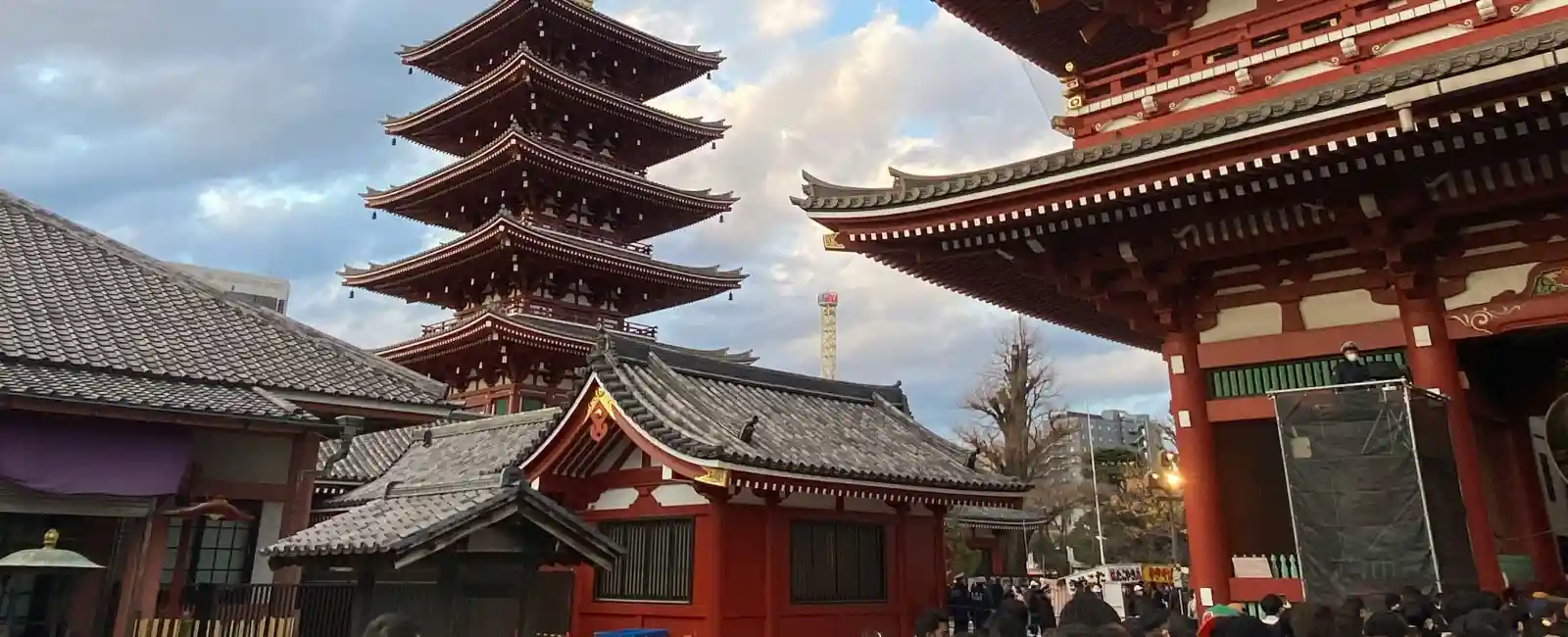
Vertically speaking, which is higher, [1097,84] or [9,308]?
[1097,84]

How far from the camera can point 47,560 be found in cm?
914

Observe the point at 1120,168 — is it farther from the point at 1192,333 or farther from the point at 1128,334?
the point at 1128,334

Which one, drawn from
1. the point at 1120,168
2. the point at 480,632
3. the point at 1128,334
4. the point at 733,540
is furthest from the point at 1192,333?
the point at 480,632

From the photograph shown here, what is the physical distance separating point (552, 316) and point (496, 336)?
229 cm

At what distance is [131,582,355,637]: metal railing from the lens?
33.8 feet

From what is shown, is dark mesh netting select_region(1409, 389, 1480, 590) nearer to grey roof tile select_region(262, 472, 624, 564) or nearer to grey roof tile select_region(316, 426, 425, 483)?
grey roof tile select_region(262, 472, 624, 564)

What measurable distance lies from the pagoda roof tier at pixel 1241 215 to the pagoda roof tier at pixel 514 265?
18.0m

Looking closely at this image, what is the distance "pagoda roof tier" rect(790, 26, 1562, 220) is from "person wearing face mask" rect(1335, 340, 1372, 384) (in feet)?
6.84

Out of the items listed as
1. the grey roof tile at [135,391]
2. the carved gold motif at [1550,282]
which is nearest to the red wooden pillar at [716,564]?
the grey roof tile at [135,391]

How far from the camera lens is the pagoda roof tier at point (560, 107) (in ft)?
92.2

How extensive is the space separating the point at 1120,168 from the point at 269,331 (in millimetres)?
12129

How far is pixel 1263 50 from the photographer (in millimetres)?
8836

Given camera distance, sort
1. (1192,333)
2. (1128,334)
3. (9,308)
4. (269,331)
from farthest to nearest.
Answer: (269,331) < (1128,334) < (9,308) < (1192,333)

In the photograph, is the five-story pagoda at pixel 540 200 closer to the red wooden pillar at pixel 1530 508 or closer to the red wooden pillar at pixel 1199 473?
the red wooden pillar at pixel 1199 473
